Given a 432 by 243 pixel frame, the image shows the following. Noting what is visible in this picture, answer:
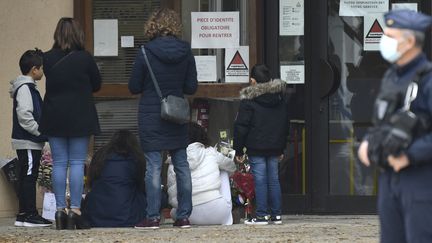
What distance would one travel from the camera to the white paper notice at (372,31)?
10.8 metres

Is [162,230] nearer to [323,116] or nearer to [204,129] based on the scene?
[204,129]

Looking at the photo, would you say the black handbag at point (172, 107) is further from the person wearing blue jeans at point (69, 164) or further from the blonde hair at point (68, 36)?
the person wearing blue jeans at point (69, 164)

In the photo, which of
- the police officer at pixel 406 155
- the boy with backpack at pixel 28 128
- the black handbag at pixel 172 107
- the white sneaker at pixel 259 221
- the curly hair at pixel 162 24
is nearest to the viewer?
Answer: the police officer at pixel 406 155

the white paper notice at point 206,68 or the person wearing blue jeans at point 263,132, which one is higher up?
the white paper notice at point 206,68

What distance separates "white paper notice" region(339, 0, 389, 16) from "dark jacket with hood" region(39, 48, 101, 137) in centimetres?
295

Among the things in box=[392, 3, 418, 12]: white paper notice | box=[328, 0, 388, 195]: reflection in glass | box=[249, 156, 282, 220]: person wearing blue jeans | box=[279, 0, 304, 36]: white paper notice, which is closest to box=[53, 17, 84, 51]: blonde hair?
box=[249, 156, 282, 220]: person wearing blue jeans

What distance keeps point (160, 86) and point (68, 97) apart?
781 mm

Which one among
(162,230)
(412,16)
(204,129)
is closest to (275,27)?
(204,129)

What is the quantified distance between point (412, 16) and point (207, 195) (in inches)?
193

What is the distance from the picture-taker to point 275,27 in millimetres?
10859

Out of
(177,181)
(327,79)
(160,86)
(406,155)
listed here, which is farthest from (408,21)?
(327,79)

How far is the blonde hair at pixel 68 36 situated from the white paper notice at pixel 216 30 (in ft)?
6.38

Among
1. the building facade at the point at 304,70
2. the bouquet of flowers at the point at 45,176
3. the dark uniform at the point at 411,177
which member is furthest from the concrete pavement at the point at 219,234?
the dark uniform at the point at 411,177

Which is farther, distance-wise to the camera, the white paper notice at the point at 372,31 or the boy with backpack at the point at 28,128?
the white paper notice at the point at 372,31
